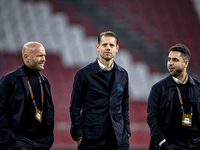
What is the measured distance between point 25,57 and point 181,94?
1.70 m

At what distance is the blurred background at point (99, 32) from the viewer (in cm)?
970

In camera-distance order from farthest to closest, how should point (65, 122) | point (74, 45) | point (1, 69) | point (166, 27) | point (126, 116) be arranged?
point (166, 27) < point (74, 45) < point (1, 69) < point (65, 122) < point (126, 116)

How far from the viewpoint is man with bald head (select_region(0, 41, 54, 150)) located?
3115 millimetres

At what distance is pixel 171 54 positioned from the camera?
3.72 m

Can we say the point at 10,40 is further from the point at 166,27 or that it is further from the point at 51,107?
the point at 51,107

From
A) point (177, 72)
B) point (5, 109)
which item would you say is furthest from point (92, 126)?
point (177, 72)

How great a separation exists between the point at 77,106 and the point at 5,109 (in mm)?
696

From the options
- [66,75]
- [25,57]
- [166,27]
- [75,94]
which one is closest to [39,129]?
[75,94]

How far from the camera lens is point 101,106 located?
335 cm

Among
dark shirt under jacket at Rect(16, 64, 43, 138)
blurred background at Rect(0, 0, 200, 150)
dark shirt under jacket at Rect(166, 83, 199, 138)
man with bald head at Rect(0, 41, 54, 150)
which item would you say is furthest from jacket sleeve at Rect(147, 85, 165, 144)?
blurred background at Rect(0, 0, 200, 150)

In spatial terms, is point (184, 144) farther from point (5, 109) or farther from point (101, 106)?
point (5, 109)

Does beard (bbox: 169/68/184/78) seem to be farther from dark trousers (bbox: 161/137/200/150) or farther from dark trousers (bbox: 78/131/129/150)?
dark trousers (bbox: 78/131/129/150)

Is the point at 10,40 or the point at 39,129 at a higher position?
the point at 10,40

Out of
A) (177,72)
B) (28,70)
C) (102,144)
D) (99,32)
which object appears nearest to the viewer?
(102,144)
